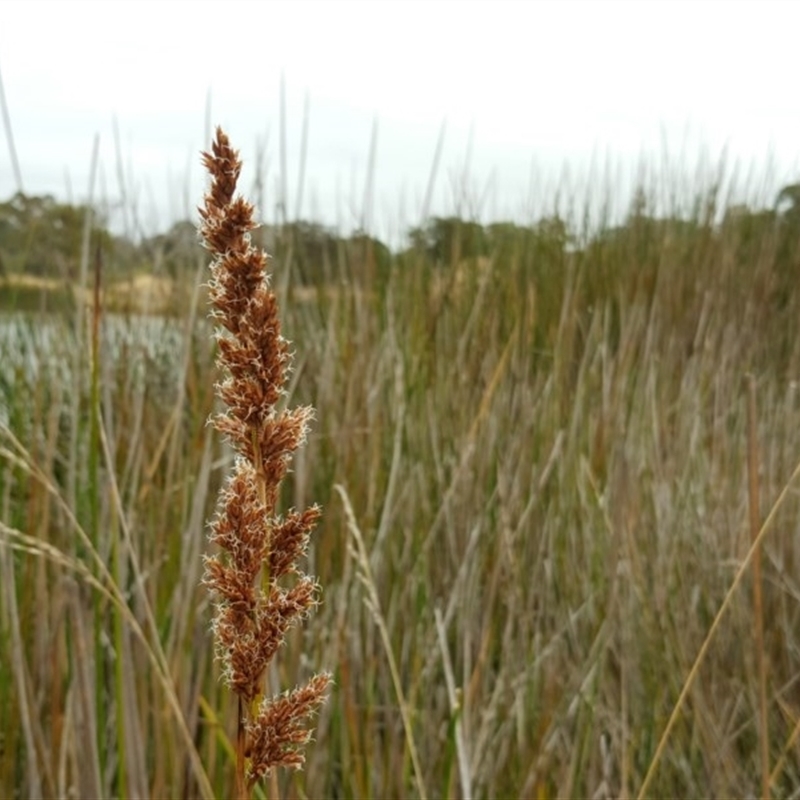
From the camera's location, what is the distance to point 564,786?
1.10 meters

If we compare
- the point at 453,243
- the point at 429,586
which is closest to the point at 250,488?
the point at 429,586

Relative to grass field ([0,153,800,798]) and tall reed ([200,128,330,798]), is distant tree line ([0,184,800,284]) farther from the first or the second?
tall reed ([200,128,330,798])

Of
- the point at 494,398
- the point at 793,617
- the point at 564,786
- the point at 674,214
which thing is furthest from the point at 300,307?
the point at 674,214

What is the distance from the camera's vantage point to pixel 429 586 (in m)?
1.70

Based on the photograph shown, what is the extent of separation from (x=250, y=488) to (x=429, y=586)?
1.42m

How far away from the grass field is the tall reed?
1.32 feet

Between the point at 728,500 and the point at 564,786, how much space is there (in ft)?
3.12

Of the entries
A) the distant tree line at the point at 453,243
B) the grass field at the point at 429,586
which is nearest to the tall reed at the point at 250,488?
the grass field at the point at 429,586

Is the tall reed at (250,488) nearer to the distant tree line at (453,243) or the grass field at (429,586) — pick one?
the grass field at (429,586)

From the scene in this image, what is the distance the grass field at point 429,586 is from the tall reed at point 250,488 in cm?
40

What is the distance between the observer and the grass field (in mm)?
1036

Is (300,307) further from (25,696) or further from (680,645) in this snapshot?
(25,696)

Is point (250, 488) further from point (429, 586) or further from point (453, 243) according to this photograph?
point (453, 243)

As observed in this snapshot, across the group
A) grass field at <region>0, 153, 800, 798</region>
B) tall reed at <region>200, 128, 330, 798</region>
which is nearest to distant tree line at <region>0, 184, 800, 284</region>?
grass field at <region>0, 153, 800, 798</region>
